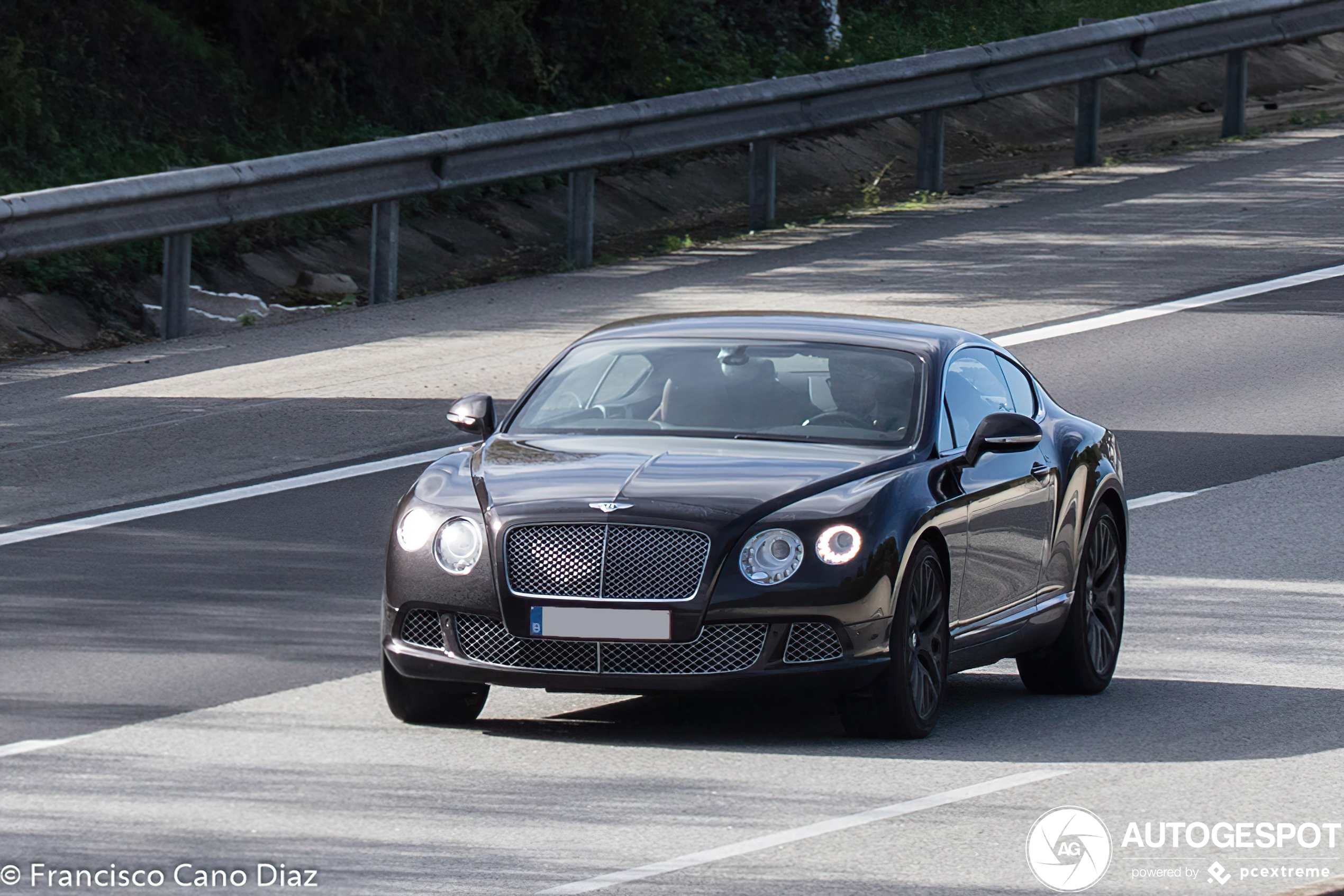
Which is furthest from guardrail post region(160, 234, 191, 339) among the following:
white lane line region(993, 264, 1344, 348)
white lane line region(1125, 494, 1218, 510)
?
white lane line region(1125, 494, 1218, 510)

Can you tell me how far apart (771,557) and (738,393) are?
3.98 ft

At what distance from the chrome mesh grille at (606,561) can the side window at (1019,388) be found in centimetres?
227

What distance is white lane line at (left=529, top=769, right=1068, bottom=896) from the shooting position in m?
6.35

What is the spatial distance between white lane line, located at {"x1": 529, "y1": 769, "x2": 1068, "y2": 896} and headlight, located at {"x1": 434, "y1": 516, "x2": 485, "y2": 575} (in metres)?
1.62

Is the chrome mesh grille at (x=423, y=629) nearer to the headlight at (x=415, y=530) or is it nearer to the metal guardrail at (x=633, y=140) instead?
the headlight at (x=415, y=530)

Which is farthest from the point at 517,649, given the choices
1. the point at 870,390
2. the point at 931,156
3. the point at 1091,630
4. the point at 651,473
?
the point at 931,156

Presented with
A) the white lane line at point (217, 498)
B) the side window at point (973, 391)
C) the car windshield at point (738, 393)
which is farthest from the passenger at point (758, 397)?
the white lane line at point (217, 498)

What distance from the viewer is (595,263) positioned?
63.8 feet

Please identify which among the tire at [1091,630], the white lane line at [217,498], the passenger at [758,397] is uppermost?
the passenger at [758,397]

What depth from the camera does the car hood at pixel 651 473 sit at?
7.93m

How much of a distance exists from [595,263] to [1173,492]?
731 cm

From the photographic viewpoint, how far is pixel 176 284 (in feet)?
54.3

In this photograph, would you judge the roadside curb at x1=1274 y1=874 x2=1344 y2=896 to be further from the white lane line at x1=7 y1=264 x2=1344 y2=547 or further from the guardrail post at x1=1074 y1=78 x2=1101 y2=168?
the guardrail post at x1=1074 y1=78 x2=1101 y2=168

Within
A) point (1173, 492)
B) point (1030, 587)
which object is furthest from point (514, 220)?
point (1030, 587)
